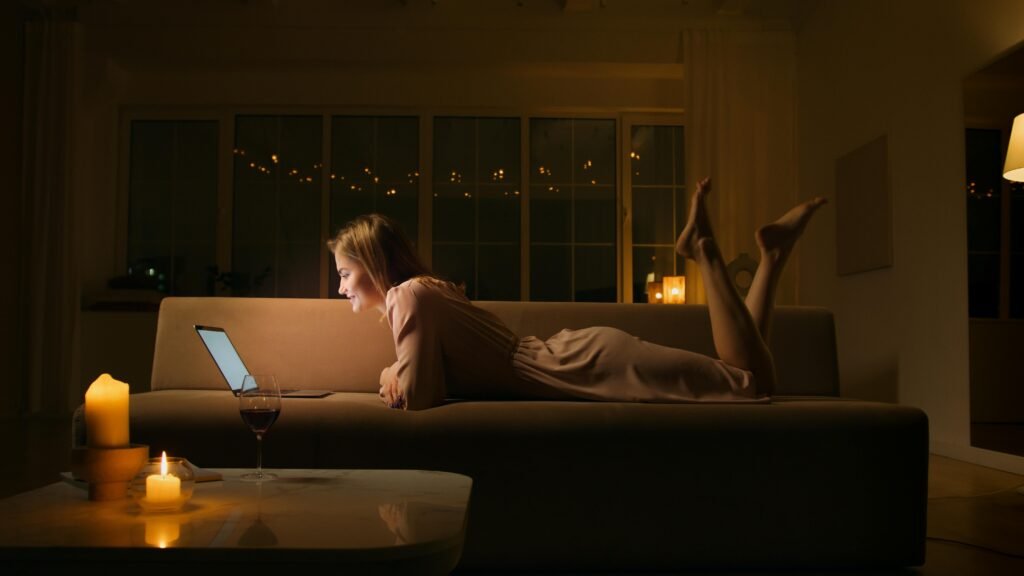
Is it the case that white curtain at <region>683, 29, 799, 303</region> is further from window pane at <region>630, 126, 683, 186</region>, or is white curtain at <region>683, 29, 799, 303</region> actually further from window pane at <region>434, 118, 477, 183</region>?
window pane at <region>434, 118, 477, 183</region>

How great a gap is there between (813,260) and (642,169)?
1.58 meters

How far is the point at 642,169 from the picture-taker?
668 centimetres

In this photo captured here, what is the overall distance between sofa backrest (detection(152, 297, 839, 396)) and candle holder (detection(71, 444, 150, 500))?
49.9 inches

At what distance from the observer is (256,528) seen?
A: 1.04 meters

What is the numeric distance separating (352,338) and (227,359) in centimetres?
38

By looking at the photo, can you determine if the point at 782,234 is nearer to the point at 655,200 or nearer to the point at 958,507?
the point at 958,507

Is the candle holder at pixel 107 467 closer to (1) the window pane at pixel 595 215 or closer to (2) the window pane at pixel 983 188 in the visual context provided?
(2) the window pane at pixel 983 188

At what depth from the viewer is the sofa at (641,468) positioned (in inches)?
73.3

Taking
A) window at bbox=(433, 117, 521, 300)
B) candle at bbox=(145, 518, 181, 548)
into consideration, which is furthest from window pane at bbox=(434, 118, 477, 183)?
candle at bbox=(145, 518, 181, 548)

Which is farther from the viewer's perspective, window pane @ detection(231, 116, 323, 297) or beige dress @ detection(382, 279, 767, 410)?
window pane @ detection(231, 116, 323, 297)

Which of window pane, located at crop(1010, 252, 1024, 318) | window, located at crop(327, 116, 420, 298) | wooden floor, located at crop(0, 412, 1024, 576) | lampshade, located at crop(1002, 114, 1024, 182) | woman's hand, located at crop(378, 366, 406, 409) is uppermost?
window, located at crop(327, 116, 420, 298)

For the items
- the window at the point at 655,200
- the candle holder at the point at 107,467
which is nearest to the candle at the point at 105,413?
the candle holder at the point at 107,467

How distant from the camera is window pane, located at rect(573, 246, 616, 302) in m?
6.64

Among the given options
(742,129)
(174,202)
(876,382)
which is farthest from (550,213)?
(174,202)
